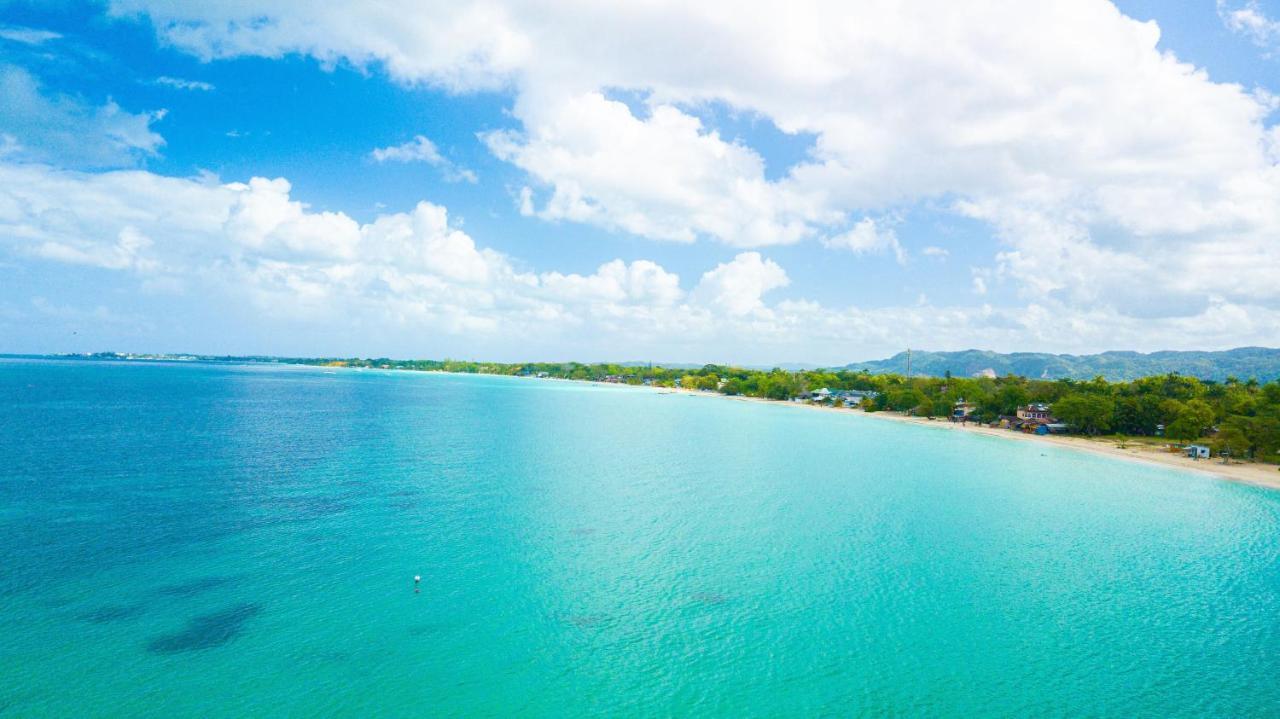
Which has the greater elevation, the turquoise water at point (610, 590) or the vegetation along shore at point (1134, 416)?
the vegetation along shore at point (1134, 416)

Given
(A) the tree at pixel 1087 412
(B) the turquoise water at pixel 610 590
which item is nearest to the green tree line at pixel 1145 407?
(A) the tree at pixel 1087 412

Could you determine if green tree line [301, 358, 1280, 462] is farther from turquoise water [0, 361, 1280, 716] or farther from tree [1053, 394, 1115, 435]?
turquoise water [0, 361, 1280, 716]

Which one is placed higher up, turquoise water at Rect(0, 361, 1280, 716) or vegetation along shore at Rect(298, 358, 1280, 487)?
vegetation along shore at Rect(298, 358, 1280, 487)

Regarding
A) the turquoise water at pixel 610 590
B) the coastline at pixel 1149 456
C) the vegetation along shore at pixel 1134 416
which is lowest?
the turquoise water at pixel 610 590

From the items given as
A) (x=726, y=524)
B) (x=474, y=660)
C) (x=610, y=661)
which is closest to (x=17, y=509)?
(x=474, y=660)

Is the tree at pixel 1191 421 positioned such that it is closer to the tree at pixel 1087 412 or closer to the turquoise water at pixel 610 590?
the tree at pixel 1087 412

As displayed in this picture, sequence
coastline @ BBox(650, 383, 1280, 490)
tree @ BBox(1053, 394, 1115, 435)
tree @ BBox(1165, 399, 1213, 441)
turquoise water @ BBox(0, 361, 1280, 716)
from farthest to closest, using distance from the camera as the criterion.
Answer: tree @ BBox(1053, 394, 1115, 435) < tree @ BBox(1165, 399, 1213, 441) < coastline @ BBox(650, 383, 1280, 490) < turquoise water @ BBox(0, 361, 1280, 716)

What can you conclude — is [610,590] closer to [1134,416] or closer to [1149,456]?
[1149,456]

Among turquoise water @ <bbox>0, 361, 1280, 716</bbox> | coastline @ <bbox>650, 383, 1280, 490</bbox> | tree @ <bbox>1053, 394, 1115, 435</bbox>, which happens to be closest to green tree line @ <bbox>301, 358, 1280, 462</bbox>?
tree @ <bbox>1053, 394, 1115, 435</bbox>
